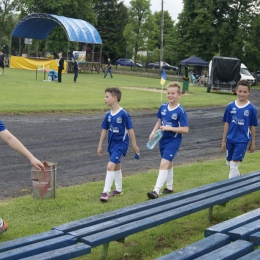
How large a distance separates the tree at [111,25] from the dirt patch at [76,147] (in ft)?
225

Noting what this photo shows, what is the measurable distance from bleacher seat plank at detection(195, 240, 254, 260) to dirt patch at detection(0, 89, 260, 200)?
436 cm

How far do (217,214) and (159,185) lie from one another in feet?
3.48

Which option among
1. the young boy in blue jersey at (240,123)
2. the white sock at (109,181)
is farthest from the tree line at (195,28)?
the white sock at (109,181)

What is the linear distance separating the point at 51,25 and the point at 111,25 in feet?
93.5

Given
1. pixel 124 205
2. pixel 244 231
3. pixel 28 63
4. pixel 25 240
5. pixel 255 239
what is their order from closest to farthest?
1. pixel 25 240
2. pixel 255 239
3. pixel 244 231
4. pixel 124 205
5. pixel 28 63

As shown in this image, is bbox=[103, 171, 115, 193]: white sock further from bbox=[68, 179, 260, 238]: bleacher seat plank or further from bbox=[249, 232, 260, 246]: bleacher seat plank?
bbox=[249, 232, 260, 246]: bleacher seat plank

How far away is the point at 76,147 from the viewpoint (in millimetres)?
12805

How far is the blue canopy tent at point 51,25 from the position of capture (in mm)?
55875

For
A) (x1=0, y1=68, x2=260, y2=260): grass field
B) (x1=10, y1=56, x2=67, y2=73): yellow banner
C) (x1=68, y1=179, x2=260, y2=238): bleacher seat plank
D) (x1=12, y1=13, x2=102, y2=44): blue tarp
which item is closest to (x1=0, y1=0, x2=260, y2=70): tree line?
(x1=12, y1=13, x2=102, y2=44): blue tarp

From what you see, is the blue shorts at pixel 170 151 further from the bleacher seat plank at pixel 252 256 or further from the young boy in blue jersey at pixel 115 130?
the bleacher seat plank at pixel 252 256

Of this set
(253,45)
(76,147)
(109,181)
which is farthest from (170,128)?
(253,45)

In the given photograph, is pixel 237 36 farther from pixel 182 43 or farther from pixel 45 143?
pixel 45 143

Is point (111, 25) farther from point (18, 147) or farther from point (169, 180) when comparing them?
point (18, 147)

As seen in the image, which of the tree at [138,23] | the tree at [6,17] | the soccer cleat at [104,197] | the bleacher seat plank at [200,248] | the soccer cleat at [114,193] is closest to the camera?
the bleacher seat plank at [200,248]
